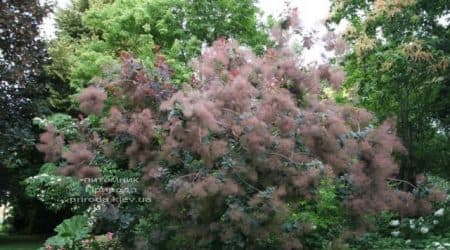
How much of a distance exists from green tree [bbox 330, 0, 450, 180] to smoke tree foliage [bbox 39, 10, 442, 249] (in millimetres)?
2463

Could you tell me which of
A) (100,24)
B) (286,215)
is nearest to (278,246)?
(286,215)

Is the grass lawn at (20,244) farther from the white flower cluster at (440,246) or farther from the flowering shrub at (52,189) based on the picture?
the white flower cluster at (440,246)

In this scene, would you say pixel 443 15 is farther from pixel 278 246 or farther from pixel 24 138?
pixel 24 138

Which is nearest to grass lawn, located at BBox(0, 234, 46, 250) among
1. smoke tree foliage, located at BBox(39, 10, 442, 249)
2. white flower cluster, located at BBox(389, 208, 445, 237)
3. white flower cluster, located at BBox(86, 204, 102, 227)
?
white flower cluster, located at BBox(86, 204, 102, 227)

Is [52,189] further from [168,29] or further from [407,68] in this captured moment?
[407,68]

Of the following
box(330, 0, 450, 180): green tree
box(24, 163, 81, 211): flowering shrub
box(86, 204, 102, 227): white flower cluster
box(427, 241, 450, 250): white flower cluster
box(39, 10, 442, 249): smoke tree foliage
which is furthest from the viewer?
box(24, 163, 81, 211): flowering shrub

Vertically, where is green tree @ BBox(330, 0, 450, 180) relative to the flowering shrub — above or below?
above

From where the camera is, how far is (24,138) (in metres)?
11.9

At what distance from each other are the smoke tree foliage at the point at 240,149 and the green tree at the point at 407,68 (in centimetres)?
246

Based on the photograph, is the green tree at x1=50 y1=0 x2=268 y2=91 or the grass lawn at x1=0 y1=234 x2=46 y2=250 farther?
the grass lawn at x1=0 y1=234 x2=46 y2=250

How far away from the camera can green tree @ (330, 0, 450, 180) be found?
896 cm

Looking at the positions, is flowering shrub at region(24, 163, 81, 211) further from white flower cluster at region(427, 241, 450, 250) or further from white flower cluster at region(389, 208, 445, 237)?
white flower cluster at region(427, 241, 450, 250)

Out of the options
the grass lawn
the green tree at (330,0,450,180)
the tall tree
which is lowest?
the grass lawn

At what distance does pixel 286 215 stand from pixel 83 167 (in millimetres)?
2954
